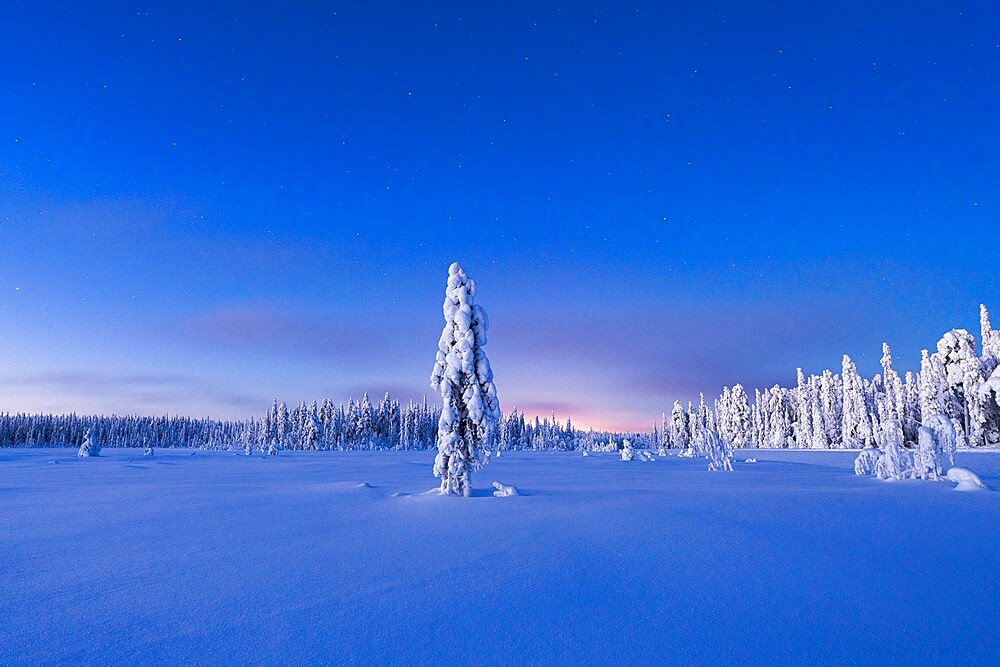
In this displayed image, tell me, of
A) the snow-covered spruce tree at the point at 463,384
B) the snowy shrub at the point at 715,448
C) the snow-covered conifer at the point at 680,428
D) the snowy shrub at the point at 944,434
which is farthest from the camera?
the snow-covered conifer at the point at 680,428

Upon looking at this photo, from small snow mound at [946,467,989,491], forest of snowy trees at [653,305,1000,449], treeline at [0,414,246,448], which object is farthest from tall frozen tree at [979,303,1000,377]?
treeline at [0,414,246,448]

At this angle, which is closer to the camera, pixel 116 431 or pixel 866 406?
pixel 866 406

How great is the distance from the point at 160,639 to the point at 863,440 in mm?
105940

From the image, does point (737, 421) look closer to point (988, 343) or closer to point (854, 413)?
point (854, 413)

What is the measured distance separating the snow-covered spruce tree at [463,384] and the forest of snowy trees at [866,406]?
61.3 feet

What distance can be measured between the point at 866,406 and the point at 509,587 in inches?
4095

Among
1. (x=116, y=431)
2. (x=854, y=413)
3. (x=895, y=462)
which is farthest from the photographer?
(x=116, y=431)

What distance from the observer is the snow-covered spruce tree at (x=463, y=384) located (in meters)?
16.7

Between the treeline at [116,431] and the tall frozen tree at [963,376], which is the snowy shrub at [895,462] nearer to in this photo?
the tall frozen tree at [963,376]

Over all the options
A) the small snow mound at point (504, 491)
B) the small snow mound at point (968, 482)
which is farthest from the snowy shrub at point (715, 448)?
the small snow mound at point (504, 491)

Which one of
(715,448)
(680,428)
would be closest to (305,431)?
(680,428)

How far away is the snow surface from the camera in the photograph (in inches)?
174

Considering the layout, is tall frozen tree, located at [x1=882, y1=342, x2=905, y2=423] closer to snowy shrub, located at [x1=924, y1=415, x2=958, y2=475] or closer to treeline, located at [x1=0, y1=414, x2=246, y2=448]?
snowy shrub, located at [x1=924, y1=415, x2=958, y2=475]

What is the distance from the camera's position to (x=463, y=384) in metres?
17.3
